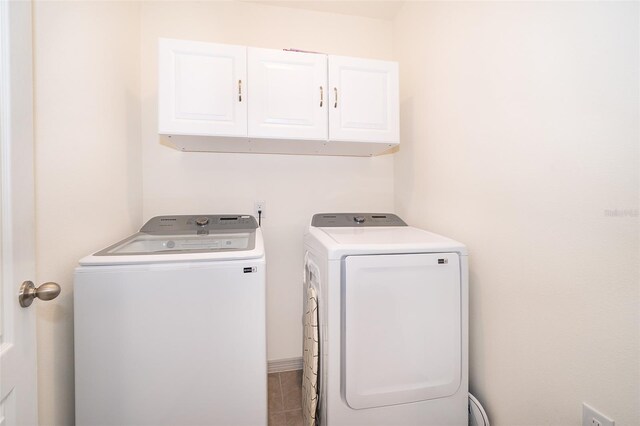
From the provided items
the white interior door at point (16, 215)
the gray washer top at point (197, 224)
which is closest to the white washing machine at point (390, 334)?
the gray washer top at point (197, 224)

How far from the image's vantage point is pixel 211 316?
1.02m

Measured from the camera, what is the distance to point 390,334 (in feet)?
3.74

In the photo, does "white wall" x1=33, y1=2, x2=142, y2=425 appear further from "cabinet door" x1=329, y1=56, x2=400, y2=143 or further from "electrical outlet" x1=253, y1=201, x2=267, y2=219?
"cabinet door" x1=329, y1=56, x2=400, y2=143

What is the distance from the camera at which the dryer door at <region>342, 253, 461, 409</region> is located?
1.11 metres

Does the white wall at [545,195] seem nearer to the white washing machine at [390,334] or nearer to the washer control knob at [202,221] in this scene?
the white washing machine at [390,334]

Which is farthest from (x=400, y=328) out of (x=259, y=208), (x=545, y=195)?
(x=259, y=208)

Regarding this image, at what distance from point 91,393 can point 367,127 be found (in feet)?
5.87

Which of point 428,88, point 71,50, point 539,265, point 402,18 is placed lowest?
point 539,265

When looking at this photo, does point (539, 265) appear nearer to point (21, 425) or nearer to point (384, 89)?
point (384, 89)

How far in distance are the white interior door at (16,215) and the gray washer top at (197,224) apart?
32.3 inches

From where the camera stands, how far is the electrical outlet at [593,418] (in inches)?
31.2

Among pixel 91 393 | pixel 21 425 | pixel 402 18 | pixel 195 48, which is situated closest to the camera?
pixel 21 425

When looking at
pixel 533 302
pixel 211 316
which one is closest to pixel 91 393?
pixel 211 316

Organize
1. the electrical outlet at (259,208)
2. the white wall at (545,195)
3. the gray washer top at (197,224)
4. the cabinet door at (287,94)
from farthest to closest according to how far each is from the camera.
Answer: the electrical outlet at (259,208) → the gray washer top at (197,224) → the cabinet door at (287,94) → the white wall at (545,195)
